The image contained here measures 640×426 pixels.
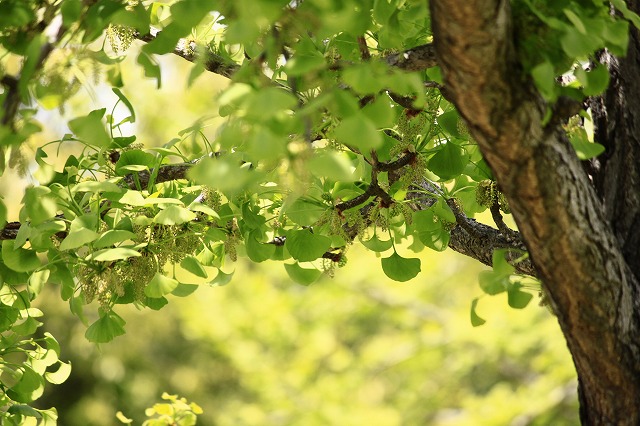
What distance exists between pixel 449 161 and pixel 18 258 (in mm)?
606

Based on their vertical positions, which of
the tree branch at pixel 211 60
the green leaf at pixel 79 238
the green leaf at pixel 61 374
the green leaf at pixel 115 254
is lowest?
the green leaf at pixel 61 374

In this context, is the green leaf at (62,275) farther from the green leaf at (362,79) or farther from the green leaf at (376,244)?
the green leaf at (362,79)

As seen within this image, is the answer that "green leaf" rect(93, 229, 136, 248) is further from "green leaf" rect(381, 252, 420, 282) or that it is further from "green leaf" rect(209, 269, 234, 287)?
"green leaf" rect(381, 252, 420, 282)

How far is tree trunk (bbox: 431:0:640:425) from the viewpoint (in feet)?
2.33

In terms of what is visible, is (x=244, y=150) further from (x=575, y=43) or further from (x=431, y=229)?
(x=575, y=43)

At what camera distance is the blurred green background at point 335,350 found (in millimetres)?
5238

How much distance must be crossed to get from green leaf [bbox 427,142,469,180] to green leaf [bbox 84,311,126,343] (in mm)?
521

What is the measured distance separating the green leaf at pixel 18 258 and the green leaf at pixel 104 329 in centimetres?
15

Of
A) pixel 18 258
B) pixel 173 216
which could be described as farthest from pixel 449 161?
pixel 18 258

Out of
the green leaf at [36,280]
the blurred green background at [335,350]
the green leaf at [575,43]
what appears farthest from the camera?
the blurred green background at [335,350]

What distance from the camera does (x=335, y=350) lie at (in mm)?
6902

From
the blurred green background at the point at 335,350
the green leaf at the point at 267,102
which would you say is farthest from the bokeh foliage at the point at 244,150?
the blurred green background at the point at 335,350

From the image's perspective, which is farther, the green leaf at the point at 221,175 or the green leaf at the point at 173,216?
the green leaf at the point at 173,216

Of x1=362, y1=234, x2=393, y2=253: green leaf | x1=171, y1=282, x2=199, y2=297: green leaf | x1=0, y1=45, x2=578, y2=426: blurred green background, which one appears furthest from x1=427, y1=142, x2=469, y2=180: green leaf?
x1=0, y1=45, x2=578, y2=426: blurred green background
